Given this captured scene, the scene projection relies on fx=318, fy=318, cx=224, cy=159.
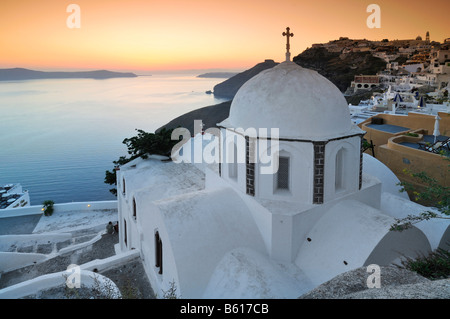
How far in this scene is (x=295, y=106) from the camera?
8.45m

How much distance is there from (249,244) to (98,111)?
107163 mm

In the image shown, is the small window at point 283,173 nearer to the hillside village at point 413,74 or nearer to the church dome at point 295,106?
the church dome at point 295,106

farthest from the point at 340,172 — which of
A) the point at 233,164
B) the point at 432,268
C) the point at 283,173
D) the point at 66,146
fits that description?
the point at 66,146

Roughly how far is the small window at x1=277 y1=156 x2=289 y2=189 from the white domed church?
0.09ft

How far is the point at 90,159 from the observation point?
55625 mm

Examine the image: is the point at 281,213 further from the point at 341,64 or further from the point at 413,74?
the point at 341,64

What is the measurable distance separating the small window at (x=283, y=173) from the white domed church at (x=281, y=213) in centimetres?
3

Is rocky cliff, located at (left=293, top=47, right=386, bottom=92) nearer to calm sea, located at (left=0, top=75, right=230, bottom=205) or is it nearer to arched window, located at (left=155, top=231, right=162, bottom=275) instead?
calm sea, located at (left=0, top=75, right=230, bottom=205)

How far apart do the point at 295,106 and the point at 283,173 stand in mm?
1885

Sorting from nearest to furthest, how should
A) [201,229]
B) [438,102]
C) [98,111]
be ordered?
[201,229], [438,102], [98,111]

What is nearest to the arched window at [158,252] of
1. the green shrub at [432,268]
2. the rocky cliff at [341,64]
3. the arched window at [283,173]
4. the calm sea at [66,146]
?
the arched window at [283,173]
